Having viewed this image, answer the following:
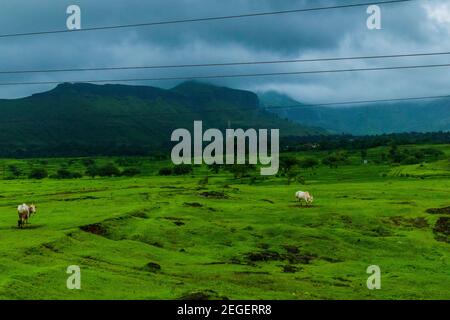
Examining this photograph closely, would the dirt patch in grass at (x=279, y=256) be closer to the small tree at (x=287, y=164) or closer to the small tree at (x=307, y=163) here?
the small tree at (x=287, y=164)

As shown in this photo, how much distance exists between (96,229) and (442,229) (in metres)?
34.9

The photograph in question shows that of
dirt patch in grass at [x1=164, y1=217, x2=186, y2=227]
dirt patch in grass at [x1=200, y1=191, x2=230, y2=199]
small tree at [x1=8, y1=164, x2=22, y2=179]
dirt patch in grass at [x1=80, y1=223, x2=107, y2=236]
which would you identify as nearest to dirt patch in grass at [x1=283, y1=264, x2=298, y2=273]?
dirt patch in grass at [x1=164, y1=217, x2=186, y2=227]

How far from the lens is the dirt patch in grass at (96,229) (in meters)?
50.0

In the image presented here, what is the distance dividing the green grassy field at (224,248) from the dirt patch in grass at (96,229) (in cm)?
17

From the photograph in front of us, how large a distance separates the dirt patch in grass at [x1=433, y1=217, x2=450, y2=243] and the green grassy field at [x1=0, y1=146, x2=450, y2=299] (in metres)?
0.34

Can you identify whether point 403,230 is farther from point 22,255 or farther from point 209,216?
point 22,255

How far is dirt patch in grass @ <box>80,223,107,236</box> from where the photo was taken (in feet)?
164

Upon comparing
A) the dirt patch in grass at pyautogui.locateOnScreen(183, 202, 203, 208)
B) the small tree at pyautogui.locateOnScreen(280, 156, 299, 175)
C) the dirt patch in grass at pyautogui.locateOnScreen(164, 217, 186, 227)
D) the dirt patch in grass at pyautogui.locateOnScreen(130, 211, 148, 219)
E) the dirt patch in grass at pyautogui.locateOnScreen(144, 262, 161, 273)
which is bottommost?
the dirt patch in grass at pyautogui.locateOnScreen(144, 262, 161, 273)

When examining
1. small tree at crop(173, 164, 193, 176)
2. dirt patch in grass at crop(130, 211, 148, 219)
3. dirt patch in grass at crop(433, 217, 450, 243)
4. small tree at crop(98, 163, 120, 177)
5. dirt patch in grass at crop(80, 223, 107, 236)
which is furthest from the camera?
small tree at crop(98, 163, 120, 177)

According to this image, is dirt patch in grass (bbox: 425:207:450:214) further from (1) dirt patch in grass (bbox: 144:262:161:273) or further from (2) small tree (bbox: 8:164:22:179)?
(2) small tree (bbox: 8:164:22:179)

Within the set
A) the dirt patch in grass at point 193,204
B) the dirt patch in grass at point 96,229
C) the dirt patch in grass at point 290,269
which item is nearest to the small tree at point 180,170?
the dirt patch in grass at point 193,204

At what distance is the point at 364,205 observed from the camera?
7262cm

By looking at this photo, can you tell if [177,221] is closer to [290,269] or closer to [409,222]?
[290,269]
